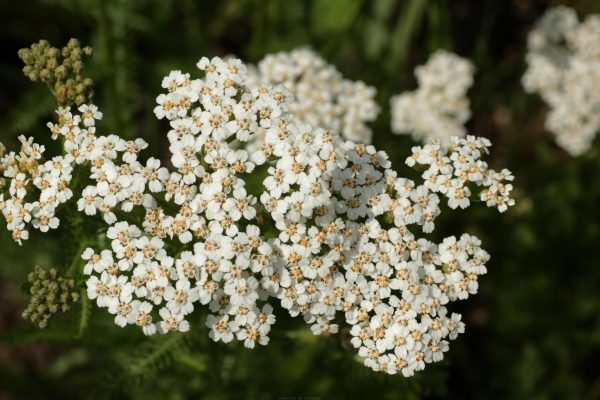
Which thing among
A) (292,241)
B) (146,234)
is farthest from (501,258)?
(146,234)

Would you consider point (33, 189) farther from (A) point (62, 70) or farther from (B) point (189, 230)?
(B) point (189, 230)

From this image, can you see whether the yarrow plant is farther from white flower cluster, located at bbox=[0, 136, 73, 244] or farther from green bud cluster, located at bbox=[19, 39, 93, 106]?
green bud cluster, located at bbox=[19, 39, 93, 106]

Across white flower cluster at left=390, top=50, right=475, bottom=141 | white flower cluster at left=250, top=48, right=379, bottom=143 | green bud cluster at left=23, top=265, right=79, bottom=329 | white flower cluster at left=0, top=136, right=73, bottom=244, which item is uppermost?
white flower cluster at left=390, top=50, right=475, bottom=141

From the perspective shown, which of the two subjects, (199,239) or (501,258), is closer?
(199,239)

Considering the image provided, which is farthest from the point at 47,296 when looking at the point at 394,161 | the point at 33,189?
the point at 394,161

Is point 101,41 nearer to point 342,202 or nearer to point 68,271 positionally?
point 68,271

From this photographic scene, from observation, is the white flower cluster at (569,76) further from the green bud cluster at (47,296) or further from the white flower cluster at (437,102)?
the green bud cluster at (47,296)

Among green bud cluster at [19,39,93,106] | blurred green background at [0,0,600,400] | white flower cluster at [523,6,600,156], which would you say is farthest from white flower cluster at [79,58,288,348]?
white flower cluster at [523,6,600,156]
